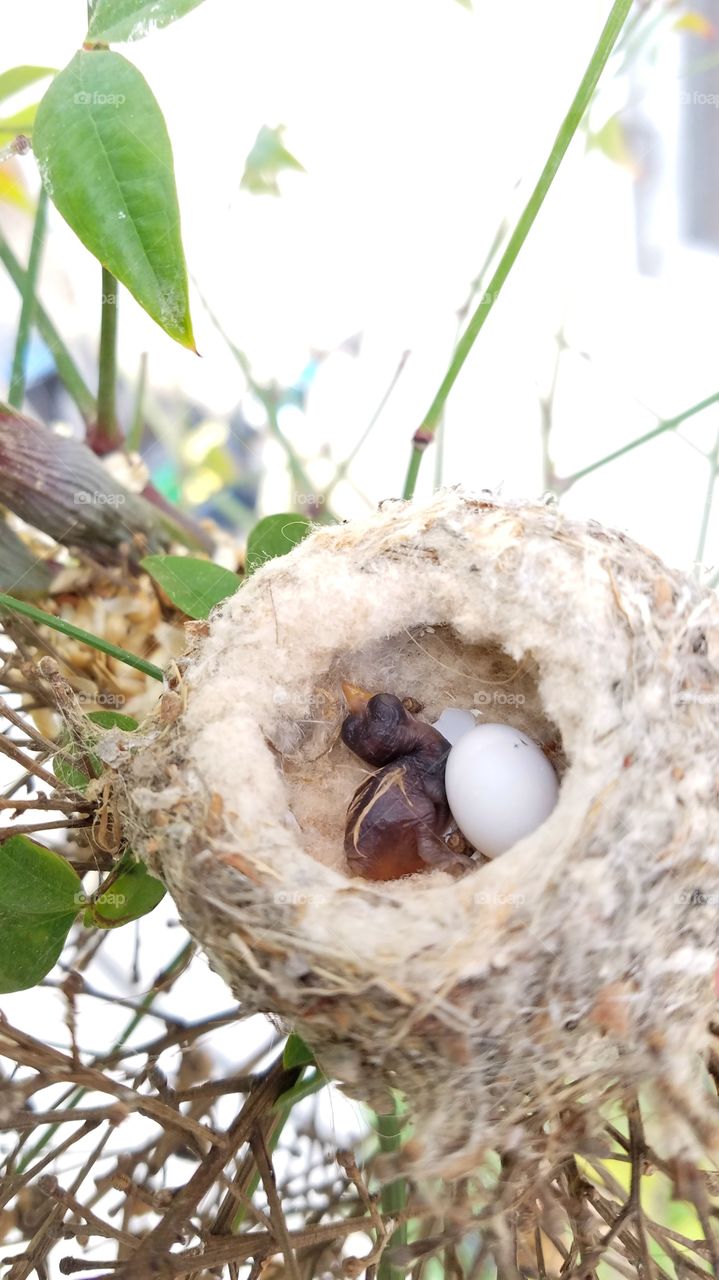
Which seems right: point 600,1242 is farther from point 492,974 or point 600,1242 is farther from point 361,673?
point 361,673

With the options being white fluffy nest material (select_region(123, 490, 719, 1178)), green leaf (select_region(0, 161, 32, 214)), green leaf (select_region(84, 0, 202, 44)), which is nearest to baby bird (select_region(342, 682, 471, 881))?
white fluffy nest material (select_region(123, 490, 719, 1178))

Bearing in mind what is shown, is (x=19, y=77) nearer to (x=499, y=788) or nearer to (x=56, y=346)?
(x=56, y=346)

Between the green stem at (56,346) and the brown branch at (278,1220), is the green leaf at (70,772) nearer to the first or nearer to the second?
the brown branch at (278,1220)

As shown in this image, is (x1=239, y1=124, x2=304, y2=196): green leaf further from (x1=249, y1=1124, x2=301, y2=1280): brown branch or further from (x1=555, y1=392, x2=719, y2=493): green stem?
(x1=249, y1=1124, x2=301, y2=1280): brown branch

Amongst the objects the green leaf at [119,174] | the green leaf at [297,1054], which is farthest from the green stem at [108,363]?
the green leaf at [297,1054]

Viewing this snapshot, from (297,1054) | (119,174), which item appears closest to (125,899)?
(297,1054)

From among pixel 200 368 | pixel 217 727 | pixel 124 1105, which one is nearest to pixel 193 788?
pixel 217 727
